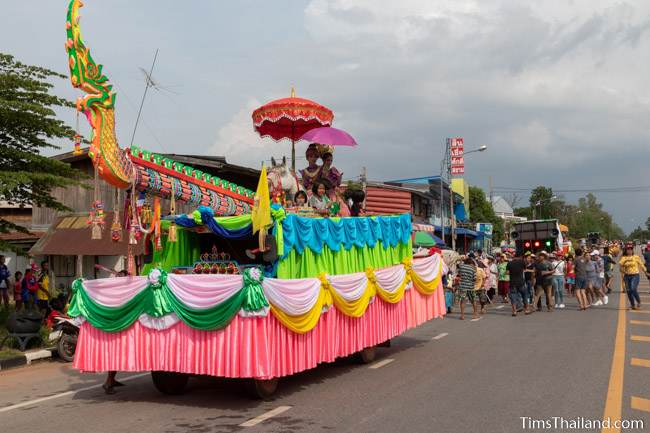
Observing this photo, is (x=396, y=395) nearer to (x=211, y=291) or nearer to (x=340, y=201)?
(x=211, y=291)

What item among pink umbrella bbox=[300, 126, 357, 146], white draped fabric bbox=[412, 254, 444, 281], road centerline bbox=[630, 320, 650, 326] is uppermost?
pink umbrella bbox=[300, 126, 357, 146]

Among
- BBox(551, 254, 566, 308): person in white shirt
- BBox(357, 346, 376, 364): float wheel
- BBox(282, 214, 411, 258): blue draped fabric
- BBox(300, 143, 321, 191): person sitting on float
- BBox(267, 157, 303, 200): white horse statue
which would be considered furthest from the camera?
BBox(551, 254, 566, 308): person in white shirt

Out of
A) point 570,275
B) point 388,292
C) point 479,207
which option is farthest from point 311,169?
point 479,207

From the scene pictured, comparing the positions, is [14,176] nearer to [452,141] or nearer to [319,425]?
[319,425]

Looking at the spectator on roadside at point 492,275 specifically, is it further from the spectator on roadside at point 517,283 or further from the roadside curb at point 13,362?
the roadside curb at point 13,362

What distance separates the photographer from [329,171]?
34.9ft

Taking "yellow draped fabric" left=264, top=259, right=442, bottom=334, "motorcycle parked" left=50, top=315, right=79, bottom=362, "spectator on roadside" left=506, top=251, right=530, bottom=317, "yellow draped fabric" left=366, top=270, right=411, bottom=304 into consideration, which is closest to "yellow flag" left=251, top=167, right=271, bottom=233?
"yellow draped fabric" left=264, top=259, right=442, bottom=334

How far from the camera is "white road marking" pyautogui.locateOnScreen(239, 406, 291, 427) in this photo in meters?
6.30

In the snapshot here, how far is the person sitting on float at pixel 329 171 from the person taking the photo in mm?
10562

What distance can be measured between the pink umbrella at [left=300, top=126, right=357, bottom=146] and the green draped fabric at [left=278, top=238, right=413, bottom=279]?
5.74ft

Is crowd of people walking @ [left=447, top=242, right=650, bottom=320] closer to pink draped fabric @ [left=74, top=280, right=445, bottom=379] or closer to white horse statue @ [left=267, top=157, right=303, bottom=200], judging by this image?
white horse statue @ [left=267, top=157, right=303, bottom=200]

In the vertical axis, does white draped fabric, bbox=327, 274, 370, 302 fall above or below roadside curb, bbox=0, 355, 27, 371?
above

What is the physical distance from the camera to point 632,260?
17141 mm

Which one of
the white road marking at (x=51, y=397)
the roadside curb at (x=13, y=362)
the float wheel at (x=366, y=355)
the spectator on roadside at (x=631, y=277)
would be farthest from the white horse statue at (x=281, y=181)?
the spectator on roadside at (x=631, y=277)
